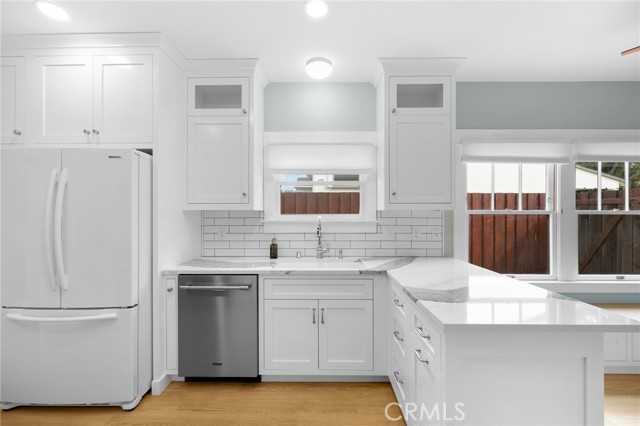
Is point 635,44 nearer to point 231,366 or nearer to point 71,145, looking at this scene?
point 231,366

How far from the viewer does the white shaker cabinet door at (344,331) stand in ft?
9.05

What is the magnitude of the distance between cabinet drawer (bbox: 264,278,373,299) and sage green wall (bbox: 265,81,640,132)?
1476mm

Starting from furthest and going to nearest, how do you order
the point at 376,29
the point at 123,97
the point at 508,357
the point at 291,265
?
the point at 291,265, the point at 123,97, the point at 376,29, the point at 508,357

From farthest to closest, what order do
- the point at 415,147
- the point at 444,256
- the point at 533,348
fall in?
the point at 444,256 < the point at 415,147 < the point at 533,348

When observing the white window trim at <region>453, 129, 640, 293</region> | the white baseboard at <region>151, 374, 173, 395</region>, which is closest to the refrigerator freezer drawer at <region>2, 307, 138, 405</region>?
the white baseboard at <region>151, 374, 173, 395</region>

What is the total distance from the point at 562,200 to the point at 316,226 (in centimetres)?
227

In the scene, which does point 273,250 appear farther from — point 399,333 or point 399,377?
point 399,377

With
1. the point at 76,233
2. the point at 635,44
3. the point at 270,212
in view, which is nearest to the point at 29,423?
the point at 76,233

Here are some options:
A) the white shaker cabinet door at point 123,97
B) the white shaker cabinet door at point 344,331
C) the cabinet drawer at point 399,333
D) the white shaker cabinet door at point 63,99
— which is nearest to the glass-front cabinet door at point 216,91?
the white shaker cabinet door at point 123,97

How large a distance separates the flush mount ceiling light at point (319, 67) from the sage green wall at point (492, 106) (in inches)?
20.2

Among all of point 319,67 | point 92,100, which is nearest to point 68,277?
point 92,100

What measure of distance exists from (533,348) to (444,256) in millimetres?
2025

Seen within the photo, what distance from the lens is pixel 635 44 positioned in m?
2.71

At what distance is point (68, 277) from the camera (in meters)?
2.38
